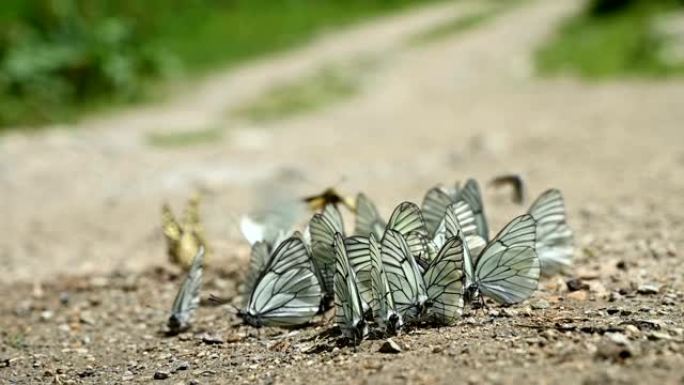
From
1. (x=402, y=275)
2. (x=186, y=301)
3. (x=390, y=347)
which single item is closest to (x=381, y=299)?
(x=402, y=275)

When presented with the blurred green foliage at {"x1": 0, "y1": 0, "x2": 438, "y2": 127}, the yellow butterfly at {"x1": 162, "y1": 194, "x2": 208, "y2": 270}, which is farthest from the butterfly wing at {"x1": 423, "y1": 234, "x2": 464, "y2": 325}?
the blurred green foliage at {"x1": 0, "y1": 0, "x2": 438, "y2": 127}

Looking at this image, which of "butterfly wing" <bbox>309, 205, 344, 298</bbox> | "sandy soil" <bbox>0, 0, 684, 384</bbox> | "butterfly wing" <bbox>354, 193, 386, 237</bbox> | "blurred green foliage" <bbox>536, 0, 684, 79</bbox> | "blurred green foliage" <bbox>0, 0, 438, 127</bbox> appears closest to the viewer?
"sandy soil" <bbox>0, 0, 684, 384</bbox>

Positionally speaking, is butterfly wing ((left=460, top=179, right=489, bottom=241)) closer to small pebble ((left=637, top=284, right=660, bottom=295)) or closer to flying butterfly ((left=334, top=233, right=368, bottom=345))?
small pebble ((left=637, top=284, right=660, bottom=295))

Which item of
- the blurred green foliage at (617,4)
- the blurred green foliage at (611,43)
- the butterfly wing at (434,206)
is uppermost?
the blurred green foliage at (617,4)

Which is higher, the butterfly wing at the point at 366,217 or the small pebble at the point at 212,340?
the butterfly wing at the point at 366,217

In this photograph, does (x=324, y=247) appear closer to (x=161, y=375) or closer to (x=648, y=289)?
(x=161, y=375)

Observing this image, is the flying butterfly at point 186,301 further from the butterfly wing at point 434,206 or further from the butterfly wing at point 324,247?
the butterfly wing at point 434,206

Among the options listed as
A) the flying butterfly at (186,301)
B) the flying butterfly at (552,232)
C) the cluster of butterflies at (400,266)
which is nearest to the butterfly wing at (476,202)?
the cluster of butterflies at (400,266)
